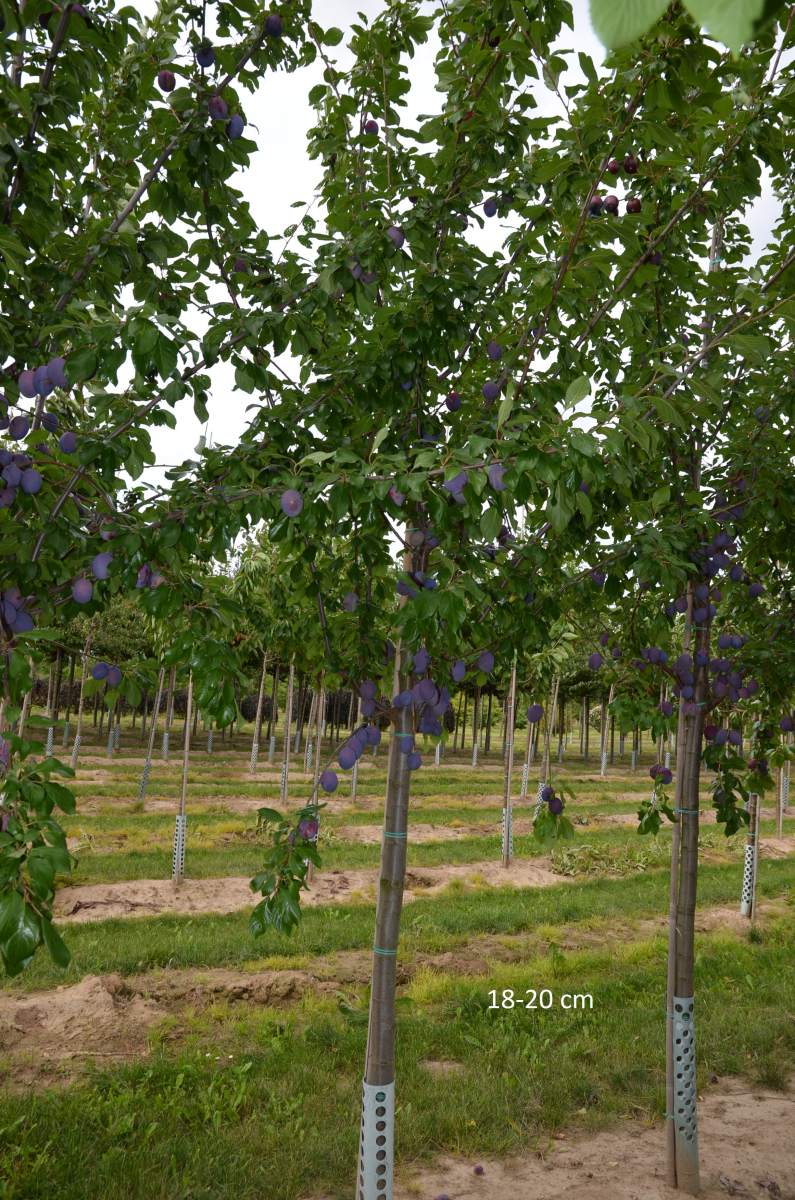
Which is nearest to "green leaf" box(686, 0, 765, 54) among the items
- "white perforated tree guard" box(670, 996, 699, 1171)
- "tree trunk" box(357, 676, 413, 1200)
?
"tree trunk" box(357, 676, 413, 1200)

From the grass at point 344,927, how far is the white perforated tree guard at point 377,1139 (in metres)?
4.10

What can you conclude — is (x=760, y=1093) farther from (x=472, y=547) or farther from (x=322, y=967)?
(x=472, y=547)

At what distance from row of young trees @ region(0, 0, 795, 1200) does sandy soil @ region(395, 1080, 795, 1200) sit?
144 cm

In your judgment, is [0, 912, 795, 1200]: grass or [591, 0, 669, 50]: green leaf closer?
[591, 0, 669, 50]: green leaf

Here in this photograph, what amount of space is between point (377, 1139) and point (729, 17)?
3675 mm

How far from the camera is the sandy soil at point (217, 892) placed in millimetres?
9125

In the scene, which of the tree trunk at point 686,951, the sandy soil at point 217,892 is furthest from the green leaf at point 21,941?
the sandy soil at point 217,892

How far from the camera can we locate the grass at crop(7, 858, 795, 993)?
7422 millimetres

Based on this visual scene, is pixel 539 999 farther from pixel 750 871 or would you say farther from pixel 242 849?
pixel 242 849

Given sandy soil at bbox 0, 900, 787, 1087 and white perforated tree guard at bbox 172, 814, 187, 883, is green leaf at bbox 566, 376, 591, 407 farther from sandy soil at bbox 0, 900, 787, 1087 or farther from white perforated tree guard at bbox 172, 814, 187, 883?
white perforated tree guard at bbox 172, 814, 187, 883

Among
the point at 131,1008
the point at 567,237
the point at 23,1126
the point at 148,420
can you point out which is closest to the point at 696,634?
the point at 567,237

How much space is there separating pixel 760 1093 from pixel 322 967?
388 cm

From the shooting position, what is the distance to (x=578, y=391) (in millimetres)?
1900

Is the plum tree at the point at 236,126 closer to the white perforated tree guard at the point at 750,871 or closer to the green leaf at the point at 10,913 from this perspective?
the green leaf at the point at 10,913
